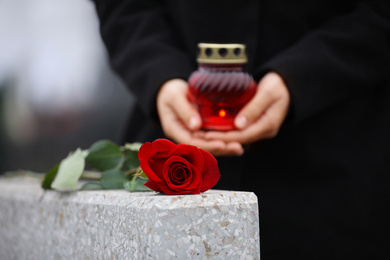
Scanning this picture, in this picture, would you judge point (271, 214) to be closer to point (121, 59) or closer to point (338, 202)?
point (338, 202)

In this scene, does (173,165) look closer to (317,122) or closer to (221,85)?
(221,85)

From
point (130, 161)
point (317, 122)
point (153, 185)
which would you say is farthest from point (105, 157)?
point (317, 122)

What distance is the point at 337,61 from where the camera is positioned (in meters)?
1.18

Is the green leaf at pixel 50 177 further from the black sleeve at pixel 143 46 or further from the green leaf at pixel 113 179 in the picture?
the black sleeve at pixel 143 46

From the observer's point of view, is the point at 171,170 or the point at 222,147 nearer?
the point at 171,170

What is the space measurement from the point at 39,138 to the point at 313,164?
16.1 feet

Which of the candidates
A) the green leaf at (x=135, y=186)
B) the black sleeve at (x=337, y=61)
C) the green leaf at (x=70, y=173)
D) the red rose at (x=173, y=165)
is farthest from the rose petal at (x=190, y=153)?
the black sleeve at (x=337, y=61)

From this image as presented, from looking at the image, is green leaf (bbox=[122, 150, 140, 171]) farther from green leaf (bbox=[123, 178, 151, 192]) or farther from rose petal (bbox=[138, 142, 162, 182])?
rose petal (bbox=[138, 142, 162, 182])

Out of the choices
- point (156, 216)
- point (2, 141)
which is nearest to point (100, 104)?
point (2, 141)

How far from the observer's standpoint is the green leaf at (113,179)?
1.00 meters

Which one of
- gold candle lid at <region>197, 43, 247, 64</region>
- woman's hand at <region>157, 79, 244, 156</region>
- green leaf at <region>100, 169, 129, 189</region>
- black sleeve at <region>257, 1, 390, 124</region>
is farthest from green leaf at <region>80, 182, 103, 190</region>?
black sleeve at <region>257, 1, 390, 124</region>

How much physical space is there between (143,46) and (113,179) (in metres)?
0.39

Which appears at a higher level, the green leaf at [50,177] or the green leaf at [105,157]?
the green leaf at [105,157]

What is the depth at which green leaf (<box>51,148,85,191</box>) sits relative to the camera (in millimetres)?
970
